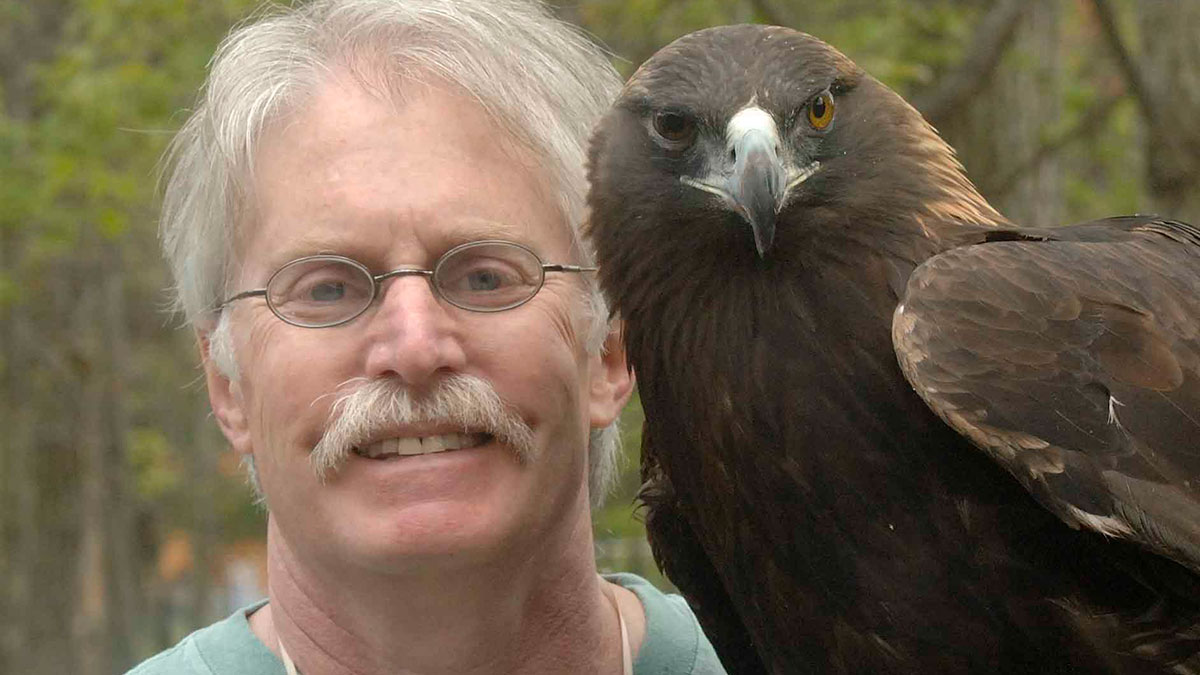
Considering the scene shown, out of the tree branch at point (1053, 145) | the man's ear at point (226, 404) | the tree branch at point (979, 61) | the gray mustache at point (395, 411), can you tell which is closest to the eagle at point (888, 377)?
the gray mustache at point (395, 411)

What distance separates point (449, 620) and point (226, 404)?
851 mm

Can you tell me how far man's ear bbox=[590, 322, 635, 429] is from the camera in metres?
4.26

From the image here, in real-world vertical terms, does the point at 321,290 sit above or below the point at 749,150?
below

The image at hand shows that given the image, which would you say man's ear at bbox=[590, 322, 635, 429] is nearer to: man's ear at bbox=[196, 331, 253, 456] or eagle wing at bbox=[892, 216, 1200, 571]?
man's ear at bbox=[196, 331, 253, 456]

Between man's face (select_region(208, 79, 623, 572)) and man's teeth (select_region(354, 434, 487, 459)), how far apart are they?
18mm

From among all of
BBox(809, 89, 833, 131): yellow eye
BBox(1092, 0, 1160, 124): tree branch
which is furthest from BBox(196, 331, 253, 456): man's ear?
BBox(1092, 0, 1160, 124): tree branch

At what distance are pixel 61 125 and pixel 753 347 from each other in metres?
11.0

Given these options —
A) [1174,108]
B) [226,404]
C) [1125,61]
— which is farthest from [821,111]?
[1125,61]

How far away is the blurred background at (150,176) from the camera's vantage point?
8453mm

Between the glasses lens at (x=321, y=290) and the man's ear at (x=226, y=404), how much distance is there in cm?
44

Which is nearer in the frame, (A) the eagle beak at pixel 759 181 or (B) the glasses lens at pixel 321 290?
(A) the eagle beak at pixel 759 181

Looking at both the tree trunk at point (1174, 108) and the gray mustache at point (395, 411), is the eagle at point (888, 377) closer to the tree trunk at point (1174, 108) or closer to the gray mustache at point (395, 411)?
the gray mustache at point (395, 411)

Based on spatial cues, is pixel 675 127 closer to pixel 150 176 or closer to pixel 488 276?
pixel 488 276

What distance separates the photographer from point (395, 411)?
145 inches
